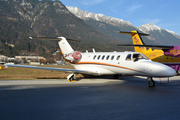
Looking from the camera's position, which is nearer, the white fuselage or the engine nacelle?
the white fuselage

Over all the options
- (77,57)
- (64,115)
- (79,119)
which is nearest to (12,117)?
(64,115)

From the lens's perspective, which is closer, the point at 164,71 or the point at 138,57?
the point at 164,71

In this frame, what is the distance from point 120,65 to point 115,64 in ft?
1.99

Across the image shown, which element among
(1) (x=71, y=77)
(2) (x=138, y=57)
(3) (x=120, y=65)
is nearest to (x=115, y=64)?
(3) (x=120, y=65)

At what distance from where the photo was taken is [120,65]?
13.9 m

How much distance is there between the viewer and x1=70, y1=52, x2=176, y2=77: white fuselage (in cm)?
1091

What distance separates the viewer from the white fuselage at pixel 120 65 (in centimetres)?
1091

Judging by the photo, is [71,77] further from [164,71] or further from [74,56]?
[164,71]

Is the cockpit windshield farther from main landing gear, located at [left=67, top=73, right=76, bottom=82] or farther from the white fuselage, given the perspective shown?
main landing gear, located at [left=67, top=73, right=76, bottom=82]

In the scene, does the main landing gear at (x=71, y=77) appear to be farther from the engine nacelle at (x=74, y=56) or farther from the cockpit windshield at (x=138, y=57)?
the cockpit windshield at (x=138, y=57)

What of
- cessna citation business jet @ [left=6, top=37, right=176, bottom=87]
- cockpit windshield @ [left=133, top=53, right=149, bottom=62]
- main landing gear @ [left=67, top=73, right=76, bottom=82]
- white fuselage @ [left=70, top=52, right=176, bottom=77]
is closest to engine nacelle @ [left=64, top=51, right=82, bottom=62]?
cessna citation business jet @ [left=6, top=37, right=176, bottom=87]

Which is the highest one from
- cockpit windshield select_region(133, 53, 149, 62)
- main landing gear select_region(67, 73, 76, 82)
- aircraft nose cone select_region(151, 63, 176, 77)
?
cockpit windshield select_region(133, 53, 149, 62)

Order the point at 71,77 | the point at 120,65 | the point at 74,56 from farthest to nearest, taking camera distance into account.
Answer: the point at 74,56 → the point at 71,77 → the point at 120,65

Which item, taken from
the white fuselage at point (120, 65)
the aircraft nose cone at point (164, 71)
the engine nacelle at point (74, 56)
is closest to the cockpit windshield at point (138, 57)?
the white fuselage at point (120, 65)
